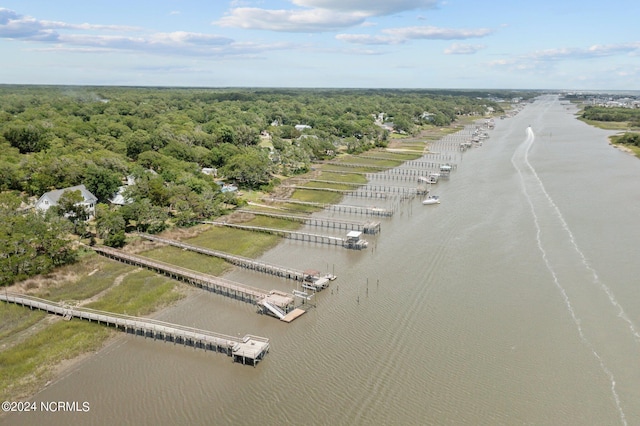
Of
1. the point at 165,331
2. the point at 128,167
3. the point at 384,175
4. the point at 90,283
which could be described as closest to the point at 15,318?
the point at 90,283

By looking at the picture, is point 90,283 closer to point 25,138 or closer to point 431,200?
point 431,200

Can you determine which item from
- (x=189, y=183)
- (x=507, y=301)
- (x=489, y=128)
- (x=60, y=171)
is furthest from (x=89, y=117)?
(x=489, y=128)

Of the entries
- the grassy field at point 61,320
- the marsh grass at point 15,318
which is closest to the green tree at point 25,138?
the grassy field at point 61,320

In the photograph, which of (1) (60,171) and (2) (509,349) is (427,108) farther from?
(2) (509,349)

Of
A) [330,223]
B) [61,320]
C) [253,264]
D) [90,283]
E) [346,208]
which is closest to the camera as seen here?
[61,320]

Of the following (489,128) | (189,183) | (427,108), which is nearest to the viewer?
(189,183)

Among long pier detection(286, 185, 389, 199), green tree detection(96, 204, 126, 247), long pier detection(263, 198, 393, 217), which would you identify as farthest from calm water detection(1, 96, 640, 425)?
long pier detection(286, 185, 389, 199)
